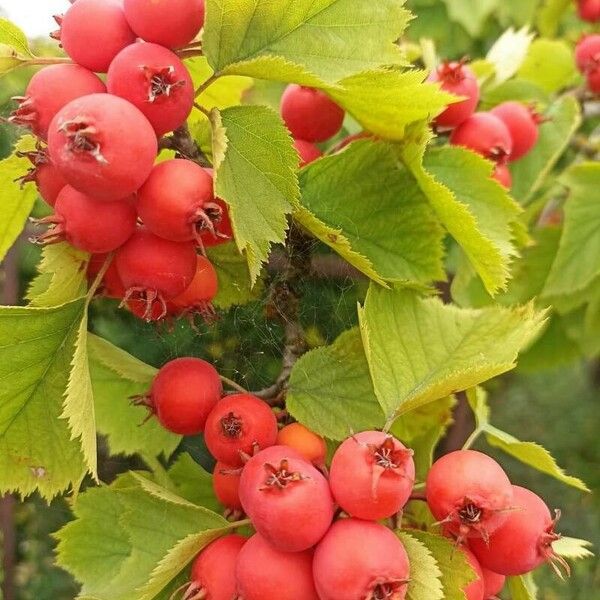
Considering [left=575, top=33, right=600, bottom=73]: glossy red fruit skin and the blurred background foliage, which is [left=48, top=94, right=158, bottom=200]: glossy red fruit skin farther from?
[left=575, top=33, right=600, bottom=73]: glossy red fruit skin

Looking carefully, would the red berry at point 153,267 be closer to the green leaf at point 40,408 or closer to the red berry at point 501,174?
the green leaf at point 40,408

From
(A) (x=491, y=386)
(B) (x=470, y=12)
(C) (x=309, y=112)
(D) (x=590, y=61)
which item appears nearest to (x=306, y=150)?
(C) (x=309, y=112)

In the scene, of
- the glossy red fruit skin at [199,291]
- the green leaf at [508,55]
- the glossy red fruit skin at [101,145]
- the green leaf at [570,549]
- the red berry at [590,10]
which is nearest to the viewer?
the glossy red fruit skin at [101,145]

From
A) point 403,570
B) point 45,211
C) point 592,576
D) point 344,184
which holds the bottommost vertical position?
point 592,576

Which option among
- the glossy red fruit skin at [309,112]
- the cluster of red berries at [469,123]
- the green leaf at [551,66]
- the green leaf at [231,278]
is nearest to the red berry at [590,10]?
the green leaf at [551,66]

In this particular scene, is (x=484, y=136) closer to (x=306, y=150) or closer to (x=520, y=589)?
(x=306, y=150)

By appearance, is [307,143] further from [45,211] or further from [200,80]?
[45,211]

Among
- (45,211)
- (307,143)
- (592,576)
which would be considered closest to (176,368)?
(307,143)
